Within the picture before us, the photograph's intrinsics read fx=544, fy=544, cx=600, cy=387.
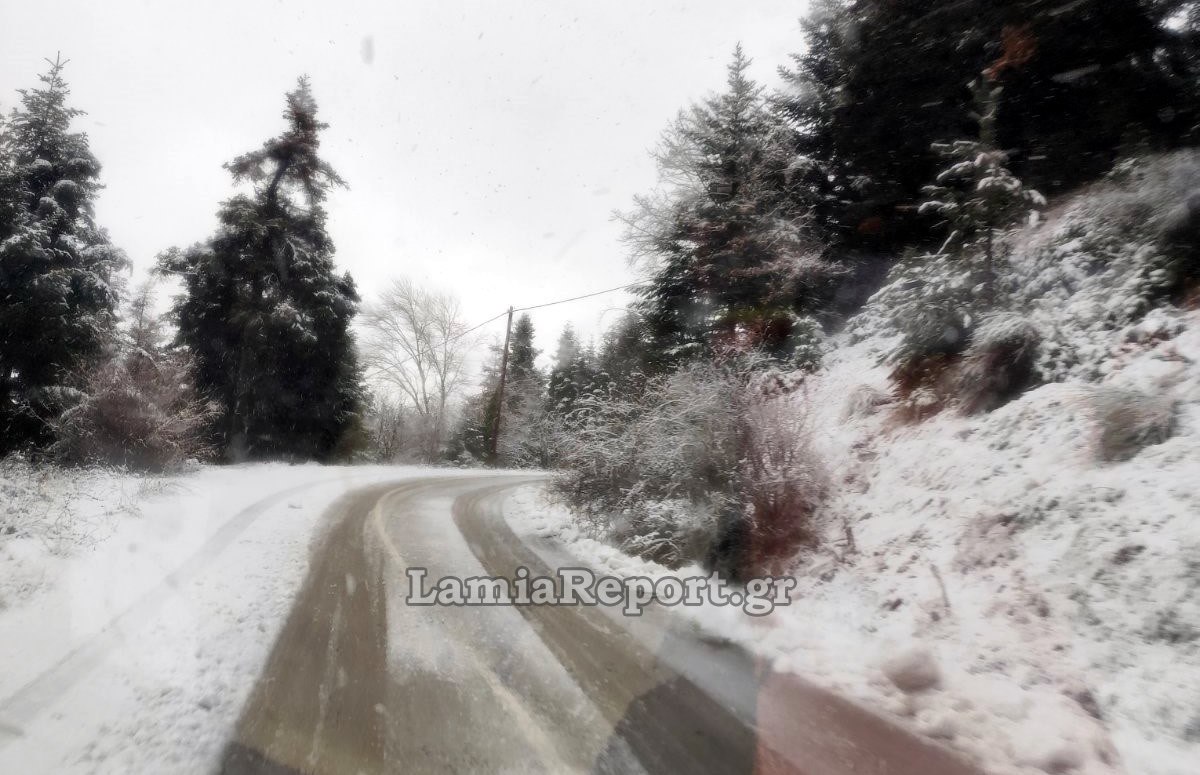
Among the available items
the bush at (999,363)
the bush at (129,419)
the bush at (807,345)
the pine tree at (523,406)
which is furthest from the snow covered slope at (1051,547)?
the pine tree at (523,406)

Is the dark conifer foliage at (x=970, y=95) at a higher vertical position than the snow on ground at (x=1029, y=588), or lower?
higher

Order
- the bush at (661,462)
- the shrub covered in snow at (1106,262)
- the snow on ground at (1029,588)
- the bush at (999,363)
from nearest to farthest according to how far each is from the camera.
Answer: the snow on ground at (1029,588) → the shrub covered in snow at (1106,262) → the bush at (999,363) → the bush at (661,462)

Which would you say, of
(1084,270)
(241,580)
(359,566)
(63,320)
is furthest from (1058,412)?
(63,320)

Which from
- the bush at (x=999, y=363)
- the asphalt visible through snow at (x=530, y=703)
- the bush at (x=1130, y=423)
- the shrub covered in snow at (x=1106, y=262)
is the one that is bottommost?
the asphalt visible through snow at (x=530, y=703)

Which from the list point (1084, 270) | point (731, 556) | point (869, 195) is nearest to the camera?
point (731, 556)

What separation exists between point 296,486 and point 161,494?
328 centimetres

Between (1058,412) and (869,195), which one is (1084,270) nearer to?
(1058,412)

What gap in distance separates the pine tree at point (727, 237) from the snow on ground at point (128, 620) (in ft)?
27.6

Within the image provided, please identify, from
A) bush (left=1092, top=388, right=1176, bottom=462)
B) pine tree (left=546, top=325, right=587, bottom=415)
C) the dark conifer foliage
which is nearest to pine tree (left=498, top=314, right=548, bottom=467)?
pine tree (left=546, top=325, right=587, bottom=415)

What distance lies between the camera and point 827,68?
→ 14.5 metres

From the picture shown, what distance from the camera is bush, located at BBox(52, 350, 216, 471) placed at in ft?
36.7

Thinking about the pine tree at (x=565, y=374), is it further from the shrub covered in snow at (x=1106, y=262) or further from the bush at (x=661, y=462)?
the shrub covered in snow at (x=1106, y=262)

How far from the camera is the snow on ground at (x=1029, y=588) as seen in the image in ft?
9.71

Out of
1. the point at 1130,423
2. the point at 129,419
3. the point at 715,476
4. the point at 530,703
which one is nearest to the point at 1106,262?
the point at 1130,423
